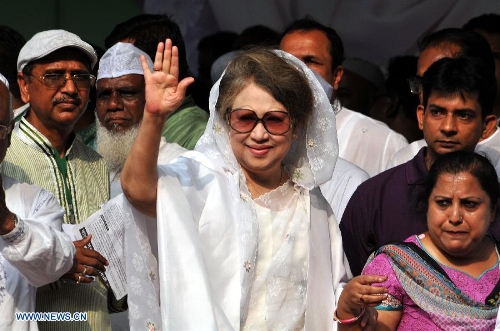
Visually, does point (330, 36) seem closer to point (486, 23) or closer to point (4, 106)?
point (486, 23)

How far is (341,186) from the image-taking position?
21.9ft

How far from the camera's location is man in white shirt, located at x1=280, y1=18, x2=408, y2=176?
7461mm

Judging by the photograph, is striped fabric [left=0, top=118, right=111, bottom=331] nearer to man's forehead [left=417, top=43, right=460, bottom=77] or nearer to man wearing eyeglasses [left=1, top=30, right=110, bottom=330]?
man wearing eyeglasses [left=1, top=30, right=110, bottom=330]

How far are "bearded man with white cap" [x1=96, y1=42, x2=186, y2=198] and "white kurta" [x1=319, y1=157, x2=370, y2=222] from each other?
2.86 ft

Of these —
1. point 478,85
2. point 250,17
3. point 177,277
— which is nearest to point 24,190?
point 177,277

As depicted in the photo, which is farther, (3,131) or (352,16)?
(352,16)

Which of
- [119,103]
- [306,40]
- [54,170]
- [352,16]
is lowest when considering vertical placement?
[54,170]

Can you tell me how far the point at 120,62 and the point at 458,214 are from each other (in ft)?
7.82

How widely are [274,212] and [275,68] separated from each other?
22.4 inches

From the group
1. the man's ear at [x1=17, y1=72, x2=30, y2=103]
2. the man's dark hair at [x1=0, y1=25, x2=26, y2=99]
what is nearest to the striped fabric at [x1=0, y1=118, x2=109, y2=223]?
the man's ear at [x1=17, y1=72, x2=30, y2=103]

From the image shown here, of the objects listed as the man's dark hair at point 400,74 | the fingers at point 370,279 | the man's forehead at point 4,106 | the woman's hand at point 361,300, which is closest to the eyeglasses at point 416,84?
the man's dark hair at point 400,74

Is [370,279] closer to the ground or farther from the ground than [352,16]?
closer to the ground

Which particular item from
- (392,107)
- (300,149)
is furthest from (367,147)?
(300,149)

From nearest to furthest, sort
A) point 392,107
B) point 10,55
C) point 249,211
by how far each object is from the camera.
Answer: point 249,211, point 10,55, point 392,107
